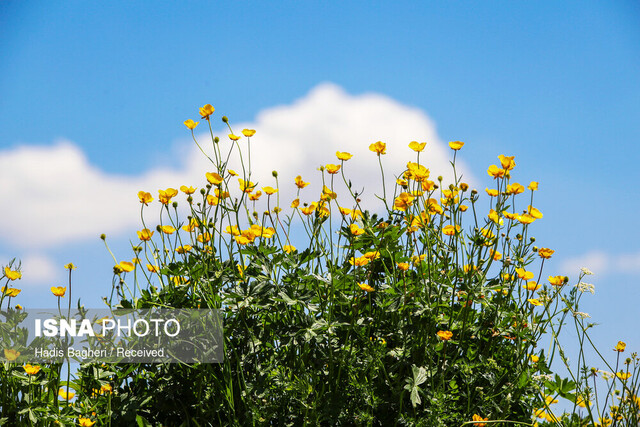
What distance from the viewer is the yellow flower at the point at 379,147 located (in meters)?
2.92

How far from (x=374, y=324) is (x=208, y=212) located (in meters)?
0.97

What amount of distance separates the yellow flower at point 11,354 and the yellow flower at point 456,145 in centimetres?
228

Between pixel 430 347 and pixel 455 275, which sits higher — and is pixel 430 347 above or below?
below

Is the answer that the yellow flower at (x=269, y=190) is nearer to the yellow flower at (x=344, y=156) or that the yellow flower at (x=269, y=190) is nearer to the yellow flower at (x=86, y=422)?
the yellow flower at (x=344, y=156)

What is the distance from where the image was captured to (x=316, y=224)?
8.84 feet

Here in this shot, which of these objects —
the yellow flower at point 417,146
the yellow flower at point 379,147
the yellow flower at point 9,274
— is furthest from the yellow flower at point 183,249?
the yellow flower at point 417,146

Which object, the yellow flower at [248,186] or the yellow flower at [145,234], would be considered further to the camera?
the yellow flower at [145,234]

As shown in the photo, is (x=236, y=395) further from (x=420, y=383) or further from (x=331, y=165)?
(x=331, y=165)

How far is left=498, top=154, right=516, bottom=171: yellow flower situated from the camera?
279cm

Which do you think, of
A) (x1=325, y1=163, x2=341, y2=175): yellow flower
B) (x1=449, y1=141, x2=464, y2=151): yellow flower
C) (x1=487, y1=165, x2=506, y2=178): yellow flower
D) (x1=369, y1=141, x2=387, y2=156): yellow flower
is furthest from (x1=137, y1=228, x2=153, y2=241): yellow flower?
(x1=487, y1=165, x2=506, y2=178): yellow flower

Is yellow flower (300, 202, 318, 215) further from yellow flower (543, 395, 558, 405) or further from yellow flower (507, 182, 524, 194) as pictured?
yellow flower (543, 395, 558, 405)

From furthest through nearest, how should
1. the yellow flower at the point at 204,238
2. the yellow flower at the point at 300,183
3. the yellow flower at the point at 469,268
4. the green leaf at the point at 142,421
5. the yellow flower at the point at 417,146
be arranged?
the yellow flower at the point at 300,183, the yellow flower at the point at 417,146, the yellow flower at the point at 204,238, the yellow flower at the point at 469,268, the green leaf at the point at 142,421

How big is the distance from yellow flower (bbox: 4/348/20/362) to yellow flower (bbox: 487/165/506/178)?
2.41 m

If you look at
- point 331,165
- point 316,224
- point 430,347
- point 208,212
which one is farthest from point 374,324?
point 208,212
